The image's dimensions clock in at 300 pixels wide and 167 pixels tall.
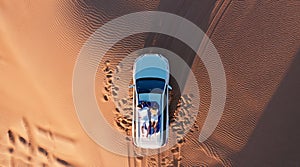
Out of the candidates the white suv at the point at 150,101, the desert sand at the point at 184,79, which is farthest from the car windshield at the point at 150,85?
the desert sand at the point at 184,79

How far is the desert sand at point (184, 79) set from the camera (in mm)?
7793

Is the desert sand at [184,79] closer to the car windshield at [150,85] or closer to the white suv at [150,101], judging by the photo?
Answer: the white suv at [150,101]

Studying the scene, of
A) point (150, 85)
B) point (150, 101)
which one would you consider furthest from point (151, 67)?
point (150, 101)

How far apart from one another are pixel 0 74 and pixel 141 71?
9.50 ft

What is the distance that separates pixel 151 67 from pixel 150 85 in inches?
14.3

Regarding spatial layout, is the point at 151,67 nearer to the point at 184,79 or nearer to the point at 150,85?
the point at 150,85

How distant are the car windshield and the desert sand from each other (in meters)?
0.36

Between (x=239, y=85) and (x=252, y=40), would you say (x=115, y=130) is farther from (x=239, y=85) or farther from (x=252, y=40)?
(x=252, y=40)

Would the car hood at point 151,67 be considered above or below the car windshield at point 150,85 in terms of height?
above

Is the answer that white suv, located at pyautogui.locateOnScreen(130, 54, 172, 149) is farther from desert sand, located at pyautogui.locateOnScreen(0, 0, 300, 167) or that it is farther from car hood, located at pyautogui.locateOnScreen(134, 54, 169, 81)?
desert sand, located at pyautogui.locateOnScreen(0, 0, 300, 167)

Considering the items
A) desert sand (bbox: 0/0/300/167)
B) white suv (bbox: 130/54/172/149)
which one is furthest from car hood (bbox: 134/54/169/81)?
desert sand (bbox: 0/0/300/167)

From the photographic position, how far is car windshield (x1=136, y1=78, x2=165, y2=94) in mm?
7539

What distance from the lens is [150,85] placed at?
24.9ft

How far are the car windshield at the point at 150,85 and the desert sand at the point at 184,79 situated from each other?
365mm
